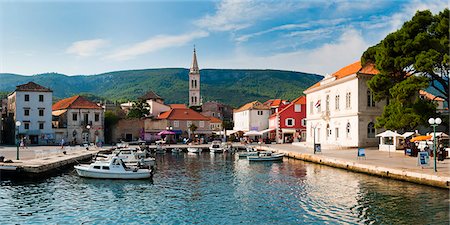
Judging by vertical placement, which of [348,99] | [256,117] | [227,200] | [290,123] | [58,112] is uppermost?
[348,99]

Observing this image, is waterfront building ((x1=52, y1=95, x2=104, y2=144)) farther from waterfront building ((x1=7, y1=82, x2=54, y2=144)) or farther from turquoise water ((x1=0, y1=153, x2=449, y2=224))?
turquoise water ((x1=0, y1=153, x2=449, y2=224))

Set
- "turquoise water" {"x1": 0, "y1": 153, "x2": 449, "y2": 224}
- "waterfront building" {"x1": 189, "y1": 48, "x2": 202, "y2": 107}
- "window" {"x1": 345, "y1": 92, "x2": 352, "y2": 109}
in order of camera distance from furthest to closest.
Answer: "waterfront building" {"x1": 189, "y1": 48, "x2": 202, "y2": 107}, "window" {"x1": 345, "y1": 92, "x2": 352, "y2": 109}, "turquoise water" {"x1": 0, "y1": 153, "x2": 449, "y2": 224}

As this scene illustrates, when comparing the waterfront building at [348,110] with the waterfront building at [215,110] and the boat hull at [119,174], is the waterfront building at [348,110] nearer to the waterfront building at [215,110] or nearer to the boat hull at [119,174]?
the boat hull at [119,174]

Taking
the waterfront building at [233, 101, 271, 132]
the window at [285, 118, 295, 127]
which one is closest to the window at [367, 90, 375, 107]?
the window at [285, 118, 295, 127]

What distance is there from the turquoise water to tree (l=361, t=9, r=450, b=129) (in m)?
11.3

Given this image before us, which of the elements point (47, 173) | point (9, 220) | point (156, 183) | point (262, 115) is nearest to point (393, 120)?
point (156, 183)

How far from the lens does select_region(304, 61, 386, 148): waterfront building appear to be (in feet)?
151

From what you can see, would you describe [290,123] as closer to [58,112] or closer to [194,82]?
[58,112]

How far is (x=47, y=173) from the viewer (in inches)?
1208

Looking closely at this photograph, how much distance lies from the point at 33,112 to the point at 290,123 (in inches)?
1684

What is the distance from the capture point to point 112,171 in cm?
2927

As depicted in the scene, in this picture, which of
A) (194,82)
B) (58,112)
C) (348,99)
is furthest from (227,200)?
(194,82)

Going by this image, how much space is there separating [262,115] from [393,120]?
155 feet

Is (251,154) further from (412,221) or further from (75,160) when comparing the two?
(412,221)
